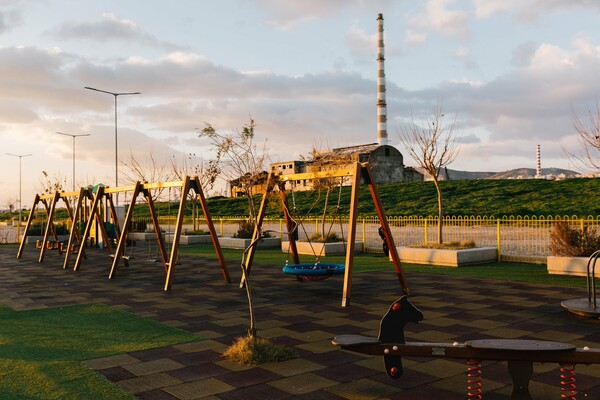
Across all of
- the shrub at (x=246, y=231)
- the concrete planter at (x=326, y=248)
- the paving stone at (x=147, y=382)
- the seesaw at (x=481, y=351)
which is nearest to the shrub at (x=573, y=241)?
the concrete planter at (x=326, y=248)

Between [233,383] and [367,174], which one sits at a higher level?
[367,174]

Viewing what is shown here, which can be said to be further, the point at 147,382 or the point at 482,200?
the point at 482,200

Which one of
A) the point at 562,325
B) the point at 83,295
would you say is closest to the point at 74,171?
the point at 83,295

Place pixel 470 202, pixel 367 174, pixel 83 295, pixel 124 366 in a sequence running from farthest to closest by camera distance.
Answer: pixel 470 202, pixel 83 295, pixel 367 174, pixel 124 366

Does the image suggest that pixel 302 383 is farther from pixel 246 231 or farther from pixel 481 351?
pixel 246 231

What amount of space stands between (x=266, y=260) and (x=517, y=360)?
→ 14015mm

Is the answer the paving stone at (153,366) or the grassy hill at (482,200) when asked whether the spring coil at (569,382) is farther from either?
the grassy hill at (482,200)

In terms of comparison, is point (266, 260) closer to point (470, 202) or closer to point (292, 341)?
point (292, 341)

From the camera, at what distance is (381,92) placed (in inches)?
3179

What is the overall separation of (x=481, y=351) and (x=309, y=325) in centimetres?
386

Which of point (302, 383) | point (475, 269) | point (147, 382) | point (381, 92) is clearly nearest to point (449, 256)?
point (475, 269)

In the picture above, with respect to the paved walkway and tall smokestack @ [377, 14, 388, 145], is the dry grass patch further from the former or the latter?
tall smokestack @ [377, 14, 388, 145]

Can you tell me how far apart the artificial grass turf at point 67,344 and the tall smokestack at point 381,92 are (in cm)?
7495

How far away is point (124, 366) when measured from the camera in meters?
5.65
